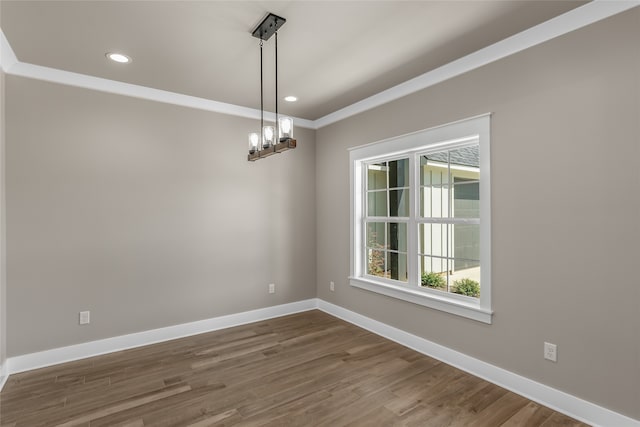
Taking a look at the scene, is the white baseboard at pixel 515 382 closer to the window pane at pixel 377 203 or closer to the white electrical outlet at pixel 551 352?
the white electrical outlet at pixel 551 352

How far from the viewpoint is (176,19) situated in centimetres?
233

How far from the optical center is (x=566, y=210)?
232cm

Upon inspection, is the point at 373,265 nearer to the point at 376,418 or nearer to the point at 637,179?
the point at 376,418

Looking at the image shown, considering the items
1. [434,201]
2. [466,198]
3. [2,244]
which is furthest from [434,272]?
[2,244]

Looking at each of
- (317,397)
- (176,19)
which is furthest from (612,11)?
(317,397)

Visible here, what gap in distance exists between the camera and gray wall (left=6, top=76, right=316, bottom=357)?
3.02 metres

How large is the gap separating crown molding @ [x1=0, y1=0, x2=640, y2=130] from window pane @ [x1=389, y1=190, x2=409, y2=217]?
3.46ft

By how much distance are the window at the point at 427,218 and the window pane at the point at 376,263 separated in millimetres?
12

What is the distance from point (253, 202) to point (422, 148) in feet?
7.29

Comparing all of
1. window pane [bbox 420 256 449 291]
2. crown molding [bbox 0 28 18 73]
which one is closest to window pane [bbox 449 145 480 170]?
window pane [bbox 420 256 449 291]

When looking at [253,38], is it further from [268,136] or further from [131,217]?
[131,217]

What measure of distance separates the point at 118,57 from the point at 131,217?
157 centimetres

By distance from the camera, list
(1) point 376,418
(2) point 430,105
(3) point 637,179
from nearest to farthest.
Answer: (3) point 637,179 < (1) point 376,418 < (2) point 430,105

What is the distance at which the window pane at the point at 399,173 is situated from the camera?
3.70 meters
